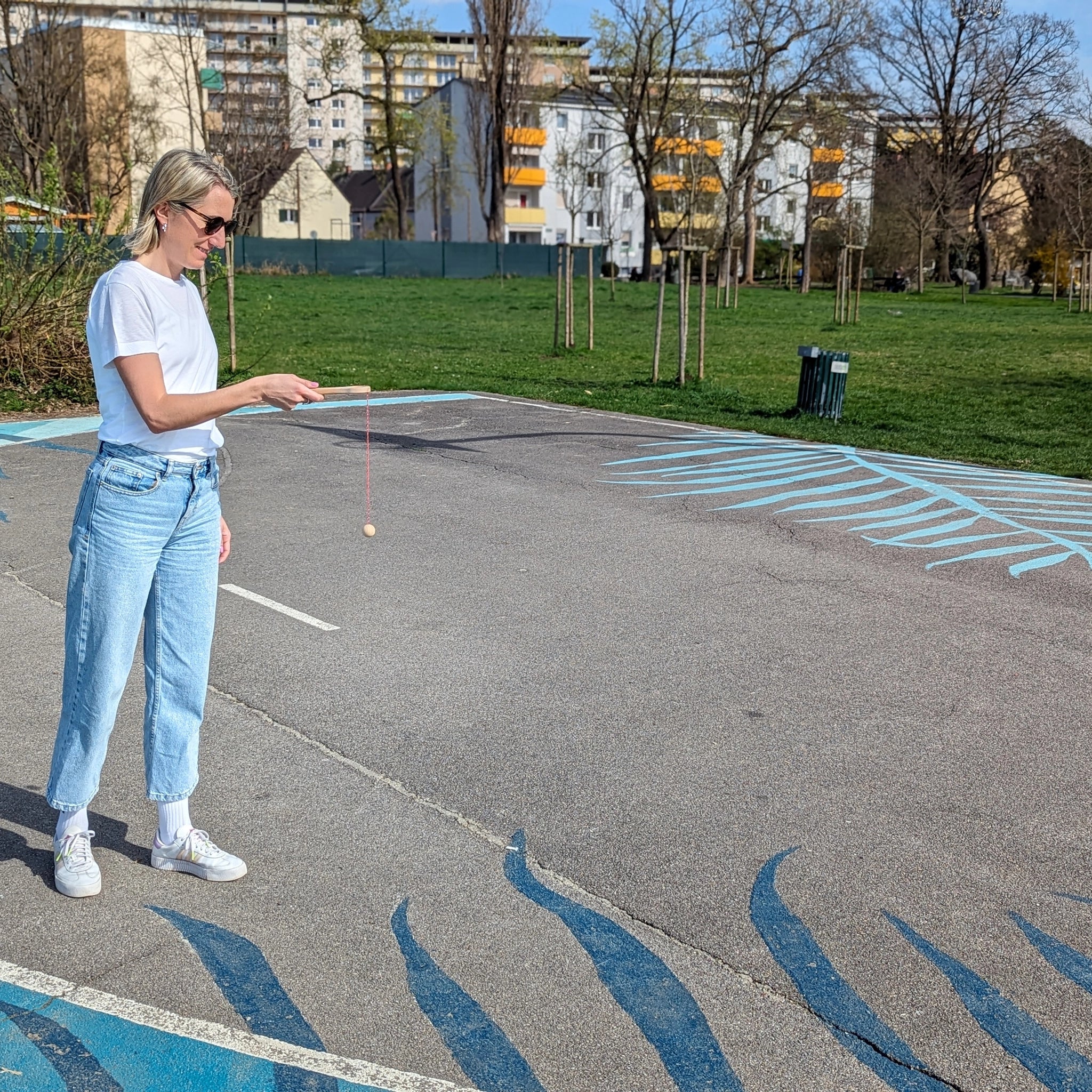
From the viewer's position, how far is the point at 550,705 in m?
5.44

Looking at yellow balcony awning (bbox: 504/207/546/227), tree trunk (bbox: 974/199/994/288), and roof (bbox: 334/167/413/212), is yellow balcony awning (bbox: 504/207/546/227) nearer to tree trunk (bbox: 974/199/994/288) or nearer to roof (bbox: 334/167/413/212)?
roof (bbox: 334/167/413/212)

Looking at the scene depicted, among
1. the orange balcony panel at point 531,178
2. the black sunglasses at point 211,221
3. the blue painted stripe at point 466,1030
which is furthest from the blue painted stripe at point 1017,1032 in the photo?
the orange balcony panel at point 531,178

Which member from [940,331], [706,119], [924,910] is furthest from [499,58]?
[924,910]

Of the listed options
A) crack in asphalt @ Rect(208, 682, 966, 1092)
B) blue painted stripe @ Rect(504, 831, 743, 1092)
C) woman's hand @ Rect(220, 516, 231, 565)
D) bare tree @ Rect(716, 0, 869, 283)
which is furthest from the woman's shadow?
bare tree @ Rect(716, 0, 869, 283)

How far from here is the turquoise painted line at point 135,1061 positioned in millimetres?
2941

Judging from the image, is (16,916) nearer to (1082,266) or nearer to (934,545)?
(934,545)

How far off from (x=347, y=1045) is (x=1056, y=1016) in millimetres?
1769

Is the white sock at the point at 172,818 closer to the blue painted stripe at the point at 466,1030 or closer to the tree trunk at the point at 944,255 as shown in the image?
the blue painted stripe at the point at 466,1030

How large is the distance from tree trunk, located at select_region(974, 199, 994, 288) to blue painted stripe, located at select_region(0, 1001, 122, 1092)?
66.4 meters

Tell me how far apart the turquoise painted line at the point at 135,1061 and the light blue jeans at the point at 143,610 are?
790 millimetres

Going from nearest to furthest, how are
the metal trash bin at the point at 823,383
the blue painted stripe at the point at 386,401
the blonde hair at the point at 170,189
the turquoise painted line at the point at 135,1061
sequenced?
the turquoise painted line at the point at 135,1061, the blonde hair at the point at 170,189, the metal trash bin at the point at 823,383, the blue painted stripe at the point at 386,401

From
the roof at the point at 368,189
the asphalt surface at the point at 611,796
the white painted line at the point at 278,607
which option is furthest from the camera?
the roof at the point at 368,189

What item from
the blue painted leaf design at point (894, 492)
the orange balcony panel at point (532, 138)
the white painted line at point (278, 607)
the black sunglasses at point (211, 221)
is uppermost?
the orange balcony panel at point (532, 138)

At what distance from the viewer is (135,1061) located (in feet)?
9.92
